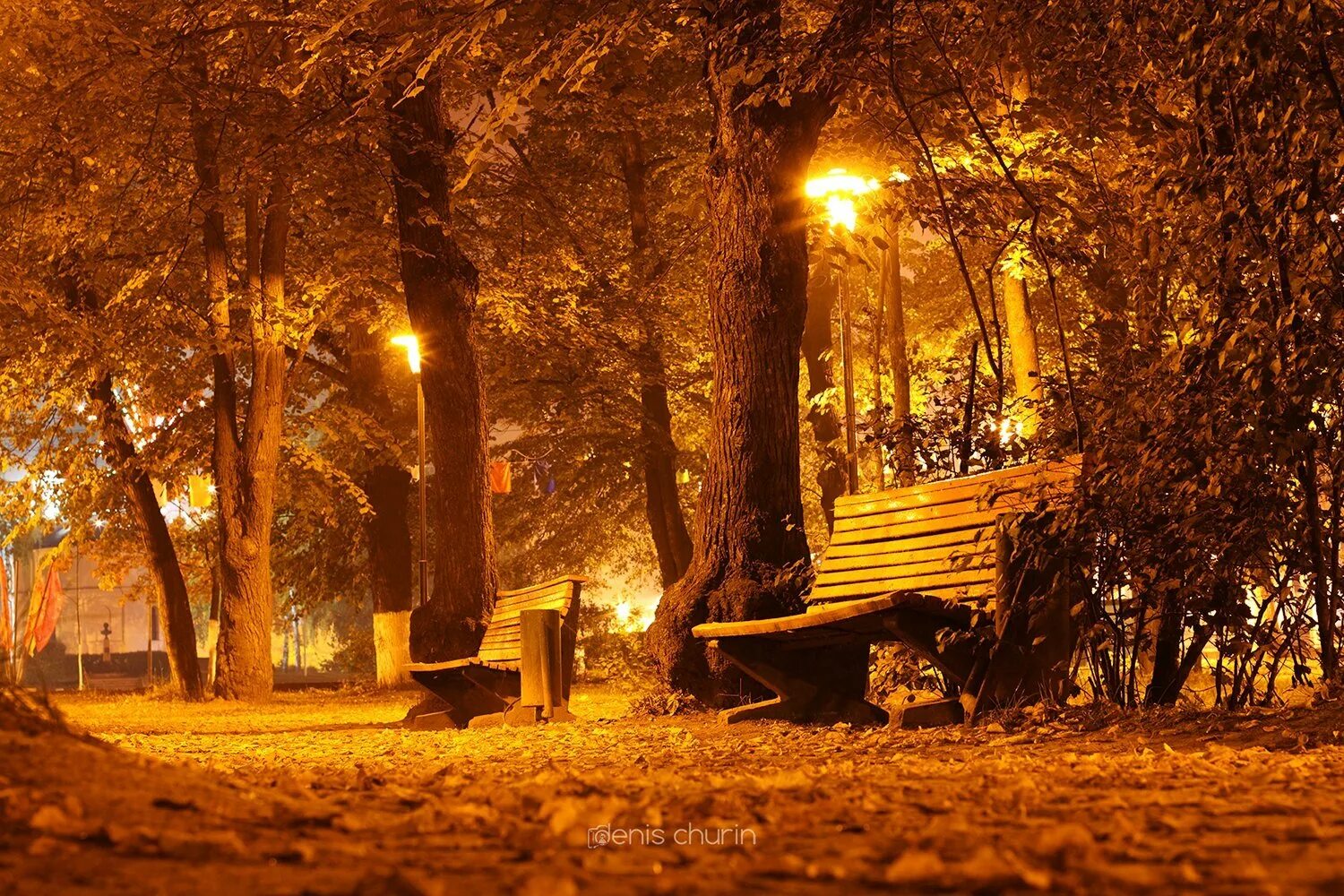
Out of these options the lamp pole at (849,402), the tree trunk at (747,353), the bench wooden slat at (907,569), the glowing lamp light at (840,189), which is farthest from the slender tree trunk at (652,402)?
the bench wooden slat at (907,569)

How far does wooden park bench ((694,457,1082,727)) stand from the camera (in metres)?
6.80

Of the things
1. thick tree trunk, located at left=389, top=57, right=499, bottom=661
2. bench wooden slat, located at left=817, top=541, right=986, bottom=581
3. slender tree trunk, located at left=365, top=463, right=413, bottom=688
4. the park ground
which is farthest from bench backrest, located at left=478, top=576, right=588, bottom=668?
slender tree trunk, located at left=365, top=463, right=413, bottom=688

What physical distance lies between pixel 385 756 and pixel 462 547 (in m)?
6.78

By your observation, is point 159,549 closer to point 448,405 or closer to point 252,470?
point 252,470

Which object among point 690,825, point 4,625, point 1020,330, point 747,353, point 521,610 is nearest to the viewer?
point 690,825

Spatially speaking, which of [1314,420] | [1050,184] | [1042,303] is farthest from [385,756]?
[1042,303]

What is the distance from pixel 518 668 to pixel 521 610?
0.42 metres

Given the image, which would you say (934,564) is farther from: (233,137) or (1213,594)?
(233,137)

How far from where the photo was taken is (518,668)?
10.9 metres

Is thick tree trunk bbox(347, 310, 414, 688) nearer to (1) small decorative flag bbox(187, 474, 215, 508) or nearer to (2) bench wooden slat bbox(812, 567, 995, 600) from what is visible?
(1) small decorative flag bbox(187, 474, 215, 508)

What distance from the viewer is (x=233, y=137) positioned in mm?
18328

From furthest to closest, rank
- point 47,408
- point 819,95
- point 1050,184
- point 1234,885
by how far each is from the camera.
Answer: point 47,408
point 1050,184
point 819,95
point 1234,885

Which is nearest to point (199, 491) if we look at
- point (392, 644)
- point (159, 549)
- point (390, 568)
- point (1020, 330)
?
point (159, 549)

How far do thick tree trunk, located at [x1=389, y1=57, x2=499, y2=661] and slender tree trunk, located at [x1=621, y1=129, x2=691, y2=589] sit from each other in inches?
431
